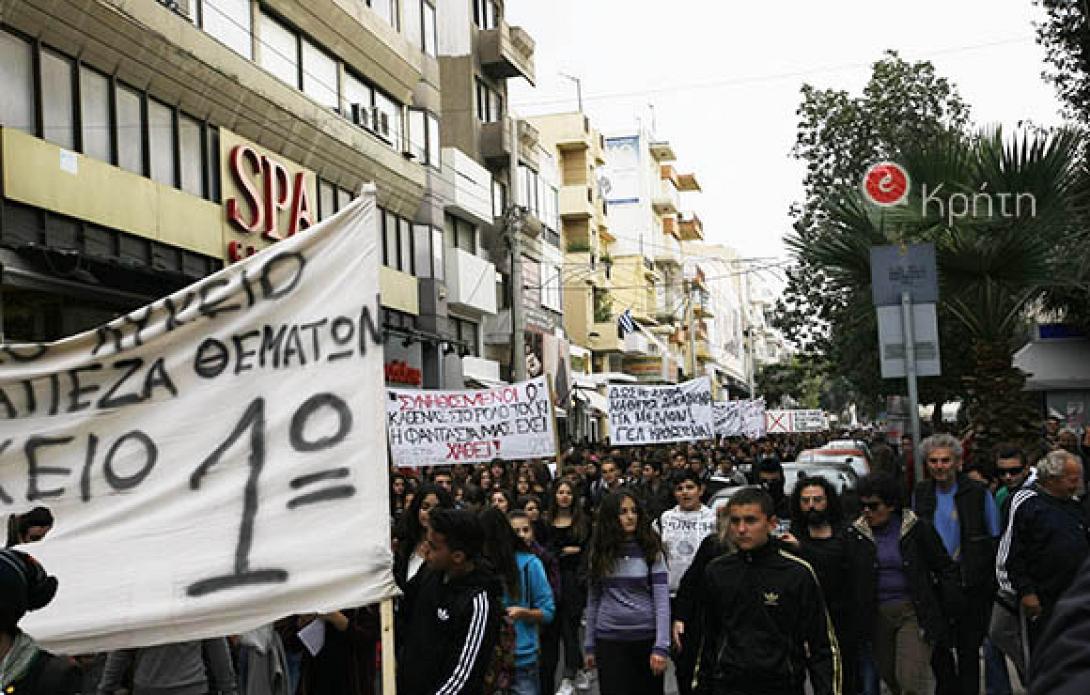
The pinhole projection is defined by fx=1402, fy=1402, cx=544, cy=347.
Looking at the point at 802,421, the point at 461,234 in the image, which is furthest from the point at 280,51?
the point at 802,421

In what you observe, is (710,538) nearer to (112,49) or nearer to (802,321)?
(112,49)

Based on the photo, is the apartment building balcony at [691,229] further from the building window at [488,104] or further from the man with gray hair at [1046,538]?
the man with gray hair at [1046,538]

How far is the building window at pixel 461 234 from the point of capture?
39.4 metres

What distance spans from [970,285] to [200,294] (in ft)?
37.5

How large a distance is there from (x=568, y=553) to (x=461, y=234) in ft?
99.2

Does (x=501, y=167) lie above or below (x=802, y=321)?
above

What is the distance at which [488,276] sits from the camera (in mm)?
40844

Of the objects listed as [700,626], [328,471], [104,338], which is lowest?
[700,626]

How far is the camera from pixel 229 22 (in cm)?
2462

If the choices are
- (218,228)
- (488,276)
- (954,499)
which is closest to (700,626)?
(954,499)

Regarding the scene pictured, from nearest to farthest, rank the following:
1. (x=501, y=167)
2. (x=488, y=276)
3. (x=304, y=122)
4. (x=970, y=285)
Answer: (x=970, y=285) < (x=304, y=122) < (x=488, y=276) < (x=501, y=167)

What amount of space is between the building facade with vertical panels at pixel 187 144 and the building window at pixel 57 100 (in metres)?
0.03

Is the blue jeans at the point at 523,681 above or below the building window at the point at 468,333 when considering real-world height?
below

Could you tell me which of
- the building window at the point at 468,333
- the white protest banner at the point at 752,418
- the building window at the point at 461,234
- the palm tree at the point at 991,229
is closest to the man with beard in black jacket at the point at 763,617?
the palm tree at the point at 991,229
